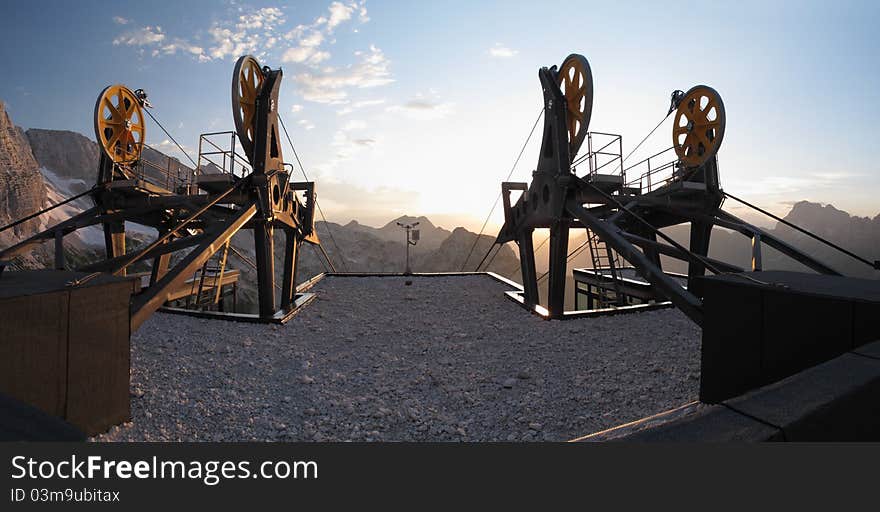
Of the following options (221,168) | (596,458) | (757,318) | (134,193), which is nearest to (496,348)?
(757,318)

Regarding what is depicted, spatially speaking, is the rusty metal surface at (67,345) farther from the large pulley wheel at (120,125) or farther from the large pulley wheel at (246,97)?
the large pulley wheel at (120,125)

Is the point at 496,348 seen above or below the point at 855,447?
below

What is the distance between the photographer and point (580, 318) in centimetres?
890

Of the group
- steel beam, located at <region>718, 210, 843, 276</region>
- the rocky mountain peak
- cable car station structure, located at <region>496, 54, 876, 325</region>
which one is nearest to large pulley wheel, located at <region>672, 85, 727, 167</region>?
cable car station structure, located at <region>496, 54, 876, 325</region>

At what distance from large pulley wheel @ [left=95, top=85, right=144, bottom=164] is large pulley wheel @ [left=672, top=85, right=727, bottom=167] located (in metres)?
18.6

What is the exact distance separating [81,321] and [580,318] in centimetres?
903

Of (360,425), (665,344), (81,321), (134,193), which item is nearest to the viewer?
(81,321)

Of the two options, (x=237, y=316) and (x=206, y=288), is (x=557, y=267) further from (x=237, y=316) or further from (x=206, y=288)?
(x=206, y=288)

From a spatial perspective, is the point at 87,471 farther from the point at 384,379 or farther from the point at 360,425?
the point at 384,379

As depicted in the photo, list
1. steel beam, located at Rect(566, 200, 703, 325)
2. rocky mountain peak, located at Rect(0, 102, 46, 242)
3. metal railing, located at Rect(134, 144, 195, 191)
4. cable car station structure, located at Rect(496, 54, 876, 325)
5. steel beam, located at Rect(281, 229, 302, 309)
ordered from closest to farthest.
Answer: steel beam, located at Rect(566, 200, 703, 325) < cable car station structure, located at Rect(496, 54, 876, 325) < steel beam, located at Rect(281, 229, 302, 309) < metal railing, located at Rect(134, 144, 195, 191) < rocky mountain peak, located at Rect(0, 102, 46, 242)

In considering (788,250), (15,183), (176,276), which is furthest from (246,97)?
(15,183)

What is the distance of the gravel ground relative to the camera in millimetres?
4027

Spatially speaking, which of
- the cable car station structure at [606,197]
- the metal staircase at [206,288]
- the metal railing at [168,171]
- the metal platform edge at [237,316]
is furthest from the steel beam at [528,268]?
the metal staircase at [206,288]

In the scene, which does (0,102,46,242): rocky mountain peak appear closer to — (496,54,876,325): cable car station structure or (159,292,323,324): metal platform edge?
(159,292,323,324): metal platform edge
